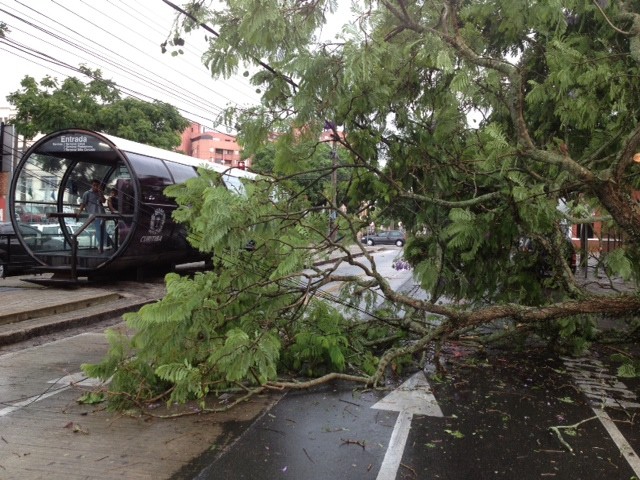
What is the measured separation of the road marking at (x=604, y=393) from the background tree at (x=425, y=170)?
0.34 metres

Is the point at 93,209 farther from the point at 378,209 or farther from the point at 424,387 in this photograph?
the point at 424,387

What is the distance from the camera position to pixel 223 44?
558 centimetres

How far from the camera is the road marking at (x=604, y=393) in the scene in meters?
4.43

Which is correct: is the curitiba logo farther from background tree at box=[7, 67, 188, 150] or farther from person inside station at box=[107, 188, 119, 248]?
background tree at box=[7, 67, 188, 150]

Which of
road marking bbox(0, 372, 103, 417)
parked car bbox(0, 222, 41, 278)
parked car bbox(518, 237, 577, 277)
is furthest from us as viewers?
parked car bbox(0, 222, 41, 278)

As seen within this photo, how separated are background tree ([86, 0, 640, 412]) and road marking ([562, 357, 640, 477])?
1.13 feet

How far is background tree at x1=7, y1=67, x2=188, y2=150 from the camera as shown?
68.6ft

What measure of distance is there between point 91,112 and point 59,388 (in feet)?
62.9

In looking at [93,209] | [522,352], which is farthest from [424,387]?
[93,209]

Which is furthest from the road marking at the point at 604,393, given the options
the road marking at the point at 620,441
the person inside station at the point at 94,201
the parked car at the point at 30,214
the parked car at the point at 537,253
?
the parked car at the point at 30,214

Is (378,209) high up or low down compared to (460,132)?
down

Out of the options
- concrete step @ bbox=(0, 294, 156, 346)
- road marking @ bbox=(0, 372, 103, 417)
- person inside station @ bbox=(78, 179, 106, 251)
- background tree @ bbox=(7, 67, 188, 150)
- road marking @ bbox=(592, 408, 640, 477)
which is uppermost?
background tree @ bbox=(7, 67, 188, 150)

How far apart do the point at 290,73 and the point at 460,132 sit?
2.79 meters

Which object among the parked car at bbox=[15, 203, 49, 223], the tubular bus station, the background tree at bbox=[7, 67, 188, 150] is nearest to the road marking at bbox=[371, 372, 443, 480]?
the tubular bus station
